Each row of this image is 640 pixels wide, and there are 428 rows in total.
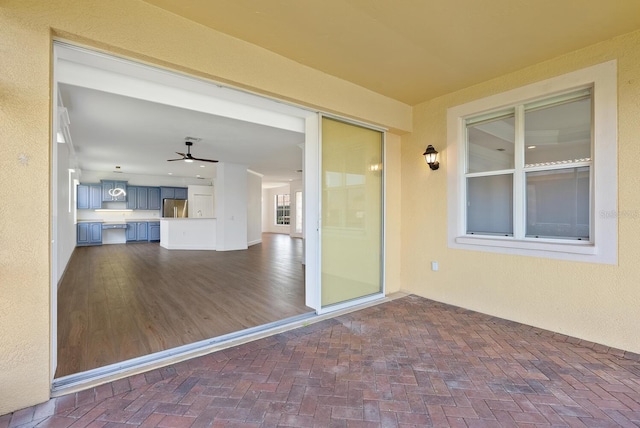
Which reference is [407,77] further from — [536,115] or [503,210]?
[503,210]

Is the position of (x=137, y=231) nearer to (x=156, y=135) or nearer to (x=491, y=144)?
(x=156, y=135)

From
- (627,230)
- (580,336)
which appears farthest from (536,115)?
(580,336)

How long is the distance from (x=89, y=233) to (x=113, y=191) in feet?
5.28

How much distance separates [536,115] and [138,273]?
266 inches

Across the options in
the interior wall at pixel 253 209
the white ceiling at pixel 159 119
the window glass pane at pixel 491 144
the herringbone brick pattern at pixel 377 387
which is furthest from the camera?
the interior wall at pixel 253 209

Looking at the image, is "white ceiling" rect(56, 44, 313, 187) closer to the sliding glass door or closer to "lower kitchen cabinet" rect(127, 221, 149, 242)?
the sliding glass door

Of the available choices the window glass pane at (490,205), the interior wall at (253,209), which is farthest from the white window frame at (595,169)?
the interior wall at (253,209)

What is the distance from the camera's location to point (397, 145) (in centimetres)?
436

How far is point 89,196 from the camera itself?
9906 mm

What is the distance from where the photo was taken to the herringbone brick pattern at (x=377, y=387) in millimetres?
1700

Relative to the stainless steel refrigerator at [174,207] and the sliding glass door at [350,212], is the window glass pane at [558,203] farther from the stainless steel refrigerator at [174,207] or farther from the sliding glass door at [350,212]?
the stainless steel refrigerator at [174,207]

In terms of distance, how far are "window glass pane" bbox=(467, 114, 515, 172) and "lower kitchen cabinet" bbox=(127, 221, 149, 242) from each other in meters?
11.1

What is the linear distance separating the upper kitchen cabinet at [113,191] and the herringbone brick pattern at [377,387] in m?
10.3

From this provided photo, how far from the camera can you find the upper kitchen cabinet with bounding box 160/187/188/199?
1114 centimetres
